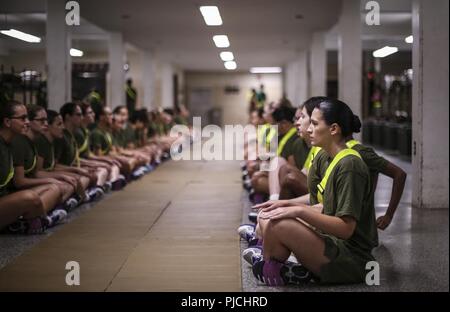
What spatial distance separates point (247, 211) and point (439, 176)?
7.95 ft

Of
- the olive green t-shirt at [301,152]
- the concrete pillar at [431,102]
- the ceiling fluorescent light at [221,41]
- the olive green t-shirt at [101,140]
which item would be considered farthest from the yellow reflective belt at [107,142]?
the ceiling fluorescent light at [221,41]

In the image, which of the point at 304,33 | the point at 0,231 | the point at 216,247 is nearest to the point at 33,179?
the point at 0,231

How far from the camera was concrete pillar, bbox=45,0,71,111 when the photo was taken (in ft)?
38.3

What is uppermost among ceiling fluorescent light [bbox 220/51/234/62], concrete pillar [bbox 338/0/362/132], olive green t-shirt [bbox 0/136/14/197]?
ceiling fluorescent light [bbox 220/51/234/62]

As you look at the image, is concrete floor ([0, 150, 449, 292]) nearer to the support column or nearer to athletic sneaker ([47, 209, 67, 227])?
athletic sneaker ([47, 209, 67, 227])

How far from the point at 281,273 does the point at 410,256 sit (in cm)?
148

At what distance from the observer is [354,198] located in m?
3.84

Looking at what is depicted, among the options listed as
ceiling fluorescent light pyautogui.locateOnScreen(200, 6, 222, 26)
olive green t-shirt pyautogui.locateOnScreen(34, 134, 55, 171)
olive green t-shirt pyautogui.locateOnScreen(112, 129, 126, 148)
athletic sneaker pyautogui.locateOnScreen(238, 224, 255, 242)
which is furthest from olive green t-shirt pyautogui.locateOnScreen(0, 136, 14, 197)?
ceiling fluorescent light pyautogui.locateOnScreen(200, 6, 222, 26)

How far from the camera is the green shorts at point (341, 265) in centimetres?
410

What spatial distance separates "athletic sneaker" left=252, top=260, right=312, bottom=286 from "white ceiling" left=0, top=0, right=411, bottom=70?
7.76 m

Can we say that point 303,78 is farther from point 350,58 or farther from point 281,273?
point 281,273

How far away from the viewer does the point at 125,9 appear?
42.3ft

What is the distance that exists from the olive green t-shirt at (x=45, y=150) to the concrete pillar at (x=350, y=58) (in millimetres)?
6231
